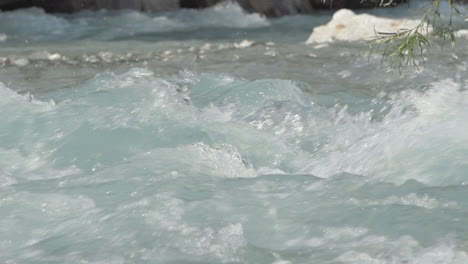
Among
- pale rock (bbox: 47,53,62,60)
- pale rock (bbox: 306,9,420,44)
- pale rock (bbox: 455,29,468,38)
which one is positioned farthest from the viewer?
pale rock (bbox: 306,9,420,44)

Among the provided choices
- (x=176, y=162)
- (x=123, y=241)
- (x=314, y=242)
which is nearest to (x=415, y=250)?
(x=314, y=242)

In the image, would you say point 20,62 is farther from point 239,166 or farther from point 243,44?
point 239,166

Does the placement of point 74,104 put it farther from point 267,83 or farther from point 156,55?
point 156,55

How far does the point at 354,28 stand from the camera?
10117 mm

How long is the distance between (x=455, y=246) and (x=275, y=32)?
835 cm

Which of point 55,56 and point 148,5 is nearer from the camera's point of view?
point 55,56

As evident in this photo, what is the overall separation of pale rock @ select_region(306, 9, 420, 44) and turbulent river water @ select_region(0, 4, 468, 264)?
1.77 metres

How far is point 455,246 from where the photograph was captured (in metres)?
3.28

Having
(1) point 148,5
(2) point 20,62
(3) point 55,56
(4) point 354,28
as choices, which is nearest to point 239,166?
(2) point 20,62

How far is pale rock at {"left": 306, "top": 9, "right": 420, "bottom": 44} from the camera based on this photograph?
995cm

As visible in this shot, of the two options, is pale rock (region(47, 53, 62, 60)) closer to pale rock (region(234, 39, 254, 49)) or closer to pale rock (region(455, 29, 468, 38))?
pale rock (region(234, 39, 254, 49))

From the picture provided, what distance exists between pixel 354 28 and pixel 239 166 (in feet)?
19.3

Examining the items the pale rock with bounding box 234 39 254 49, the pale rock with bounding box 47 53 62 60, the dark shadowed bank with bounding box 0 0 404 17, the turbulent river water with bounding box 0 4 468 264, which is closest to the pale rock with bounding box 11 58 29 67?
the pale rock with bounding box 47 53 62 60

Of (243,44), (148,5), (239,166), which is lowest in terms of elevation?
(148,5)
